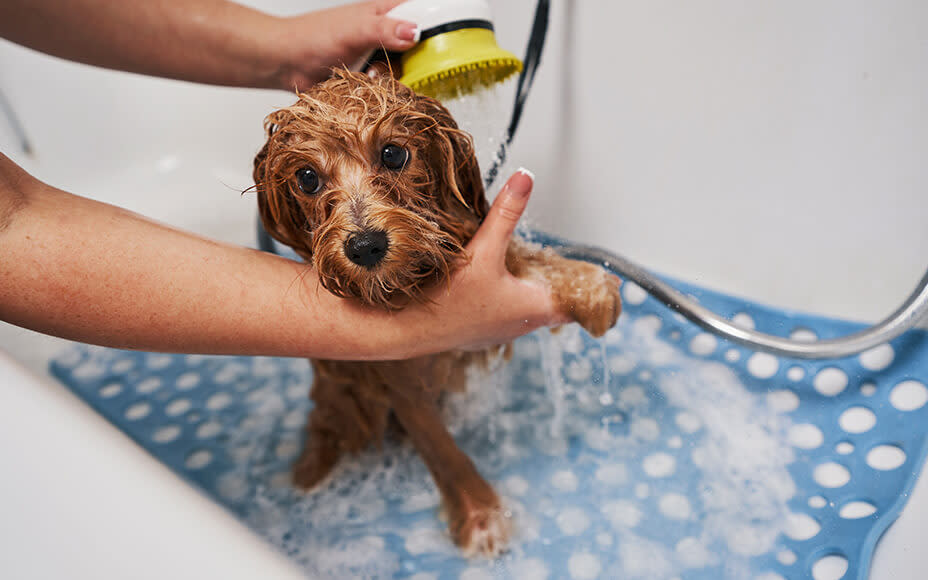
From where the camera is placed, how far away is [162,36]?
3.46 ft

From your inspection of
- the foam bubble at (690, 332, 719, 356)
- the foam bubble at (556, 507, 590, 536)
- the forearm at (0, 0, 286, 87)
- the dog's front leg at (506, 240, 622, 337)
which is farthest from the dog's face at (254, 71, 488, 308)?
the foam bubble at (690, 332, 719, 356)

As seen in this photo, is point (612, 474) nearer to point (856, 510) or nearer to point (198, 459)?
point (856, 510)

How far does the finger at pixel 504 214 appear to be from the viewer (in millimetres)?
805

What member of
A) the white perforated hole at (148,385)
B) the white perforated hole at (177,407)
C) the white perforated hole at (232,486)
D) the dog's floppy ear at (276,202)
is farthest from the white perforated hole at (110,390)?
the dog's floppy ear at (276,202)

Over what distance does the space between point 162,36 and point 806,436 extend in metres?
1.21

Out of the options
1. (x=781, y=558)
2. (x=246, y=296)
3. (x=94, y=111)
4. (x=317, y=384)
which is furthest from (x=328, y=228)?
(x=94, y=111)

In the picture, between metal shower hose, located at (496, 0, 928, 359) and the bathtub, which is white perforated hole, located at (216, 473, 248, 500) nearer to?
the bathtub

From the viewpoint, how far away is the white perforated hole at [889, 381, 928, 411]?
1.05m

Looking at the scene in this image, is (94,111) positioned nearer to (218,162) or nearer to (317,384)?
(218,162)

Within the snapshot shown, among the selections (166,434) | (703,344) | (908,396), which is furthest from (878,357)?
(166,434)

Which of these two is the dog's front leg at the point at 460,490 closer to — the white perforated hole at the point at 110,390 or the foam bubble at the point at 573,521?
the foam bubble at the point at 573,521

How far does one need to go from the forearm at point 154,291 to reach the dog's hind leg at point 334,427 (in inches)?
14.8

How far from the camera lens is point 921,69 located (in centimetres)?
99

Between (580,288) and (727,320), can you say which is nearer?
(580,288)
